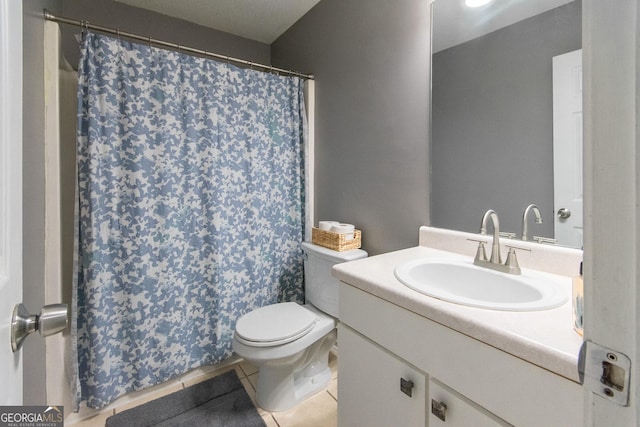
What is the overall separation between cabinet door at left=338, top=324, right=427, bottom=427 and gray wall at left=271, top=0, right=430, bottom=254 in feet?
2.15

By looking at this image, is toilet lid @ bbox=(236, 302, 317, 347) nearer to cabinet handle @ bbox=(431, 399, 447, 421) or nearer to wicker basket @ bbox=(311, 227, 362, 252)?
wicker basket @ bbox=(311, 227, 362, 252)

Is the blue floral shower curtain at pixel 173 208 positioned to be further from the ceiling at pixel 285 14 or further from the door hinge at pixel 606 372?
the door hinge at pixel 606 372

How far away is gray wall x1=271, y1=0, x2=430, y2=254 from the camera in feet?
4.61

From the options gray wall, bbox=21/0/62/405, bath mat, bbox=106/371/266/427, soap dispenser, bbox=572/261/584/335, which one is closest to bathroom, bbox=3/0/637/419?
gray wall, bbox=21/0/62/405

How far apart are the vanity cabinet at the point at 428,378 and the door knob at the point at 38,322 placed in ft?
2.57

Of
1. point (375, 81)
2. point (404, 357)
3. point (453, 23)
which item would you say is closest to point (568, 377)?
point (404, 357)

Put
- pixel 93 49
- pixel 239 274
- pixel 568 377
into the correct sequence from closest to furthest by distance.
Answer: pixel 568 377 → pixel 93 49 → pixel 239 274

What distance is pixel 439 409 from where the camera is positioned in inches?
29.5

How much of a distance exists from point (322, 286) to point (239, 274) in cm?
56

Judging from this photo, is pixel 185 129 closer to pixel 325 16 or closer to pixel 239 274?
pixel 239 274

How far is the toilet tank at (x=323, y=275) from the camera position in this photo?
161 cm

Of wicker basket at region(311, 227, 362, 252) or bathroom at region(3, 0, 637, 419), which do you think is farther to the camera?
wicker basket at region(311, 227, 362, 252)

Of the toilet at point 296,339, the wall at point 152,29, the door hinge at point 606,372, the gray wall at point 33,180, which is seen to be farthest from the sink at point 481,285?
the wall at point 152,29

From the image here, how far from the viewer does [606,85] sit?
29 cm
